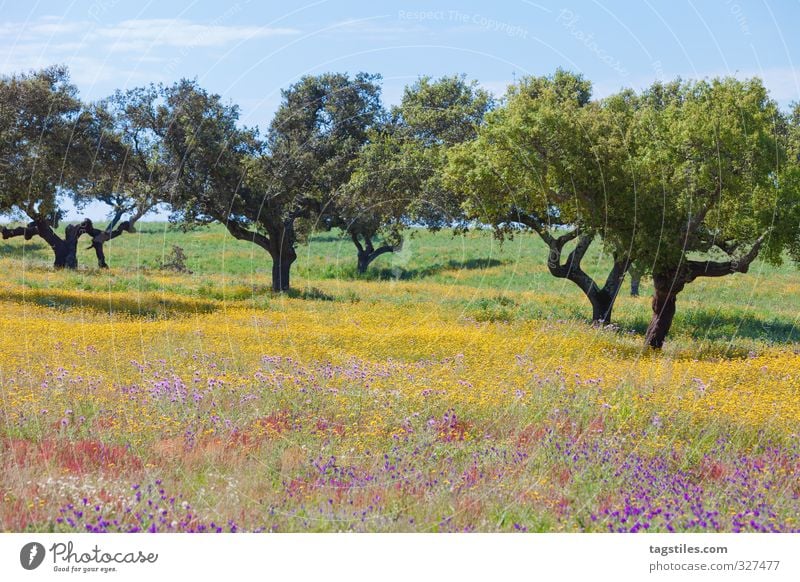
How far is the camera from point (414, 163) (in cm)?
4131

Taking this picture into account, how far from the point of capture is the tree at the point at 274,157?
40.2 meters

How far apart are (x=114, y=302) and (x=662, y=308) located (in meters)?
22.0

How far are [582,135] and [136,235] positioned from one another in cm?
7575

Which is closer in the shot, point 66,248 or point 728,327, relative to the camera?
point 728,327

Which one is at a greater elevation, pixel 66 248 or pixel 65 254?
pixel 66 248

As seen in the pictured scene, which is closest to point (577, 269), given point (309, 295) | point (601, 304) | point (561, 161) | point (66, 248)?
point (601, 304)

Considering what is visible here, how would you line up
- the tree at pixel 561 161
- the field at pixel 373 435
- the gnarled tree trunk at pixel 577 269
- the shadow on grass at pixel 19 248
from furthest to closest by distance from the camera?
the shadow on grass at pixel 19 248, the gnarled tree trunk at pixel 577 269, the tree at pixel 561 161, the field at pixel 373 435

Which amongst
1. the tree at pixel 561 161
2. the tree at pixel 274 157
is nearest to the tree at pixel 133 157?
the tree at pixel 274 157

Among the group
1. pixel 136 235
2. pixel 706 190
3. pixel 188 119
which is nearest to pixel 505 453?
pixel 706 190

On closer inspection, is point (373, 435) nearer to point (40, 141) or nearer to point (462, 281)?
point (40, 141)

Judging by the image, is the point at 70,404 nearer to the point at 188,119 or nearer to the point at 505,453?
the point at 505,453

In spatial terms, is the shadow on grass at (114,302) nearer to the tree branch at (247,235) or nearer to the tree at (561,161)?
the tree branch at (247,235)

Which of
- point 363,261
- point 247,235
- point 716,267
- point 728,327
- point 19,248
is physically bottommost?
point 728,327

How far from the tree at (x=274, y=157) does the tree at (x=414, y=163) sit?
1.51 meters
